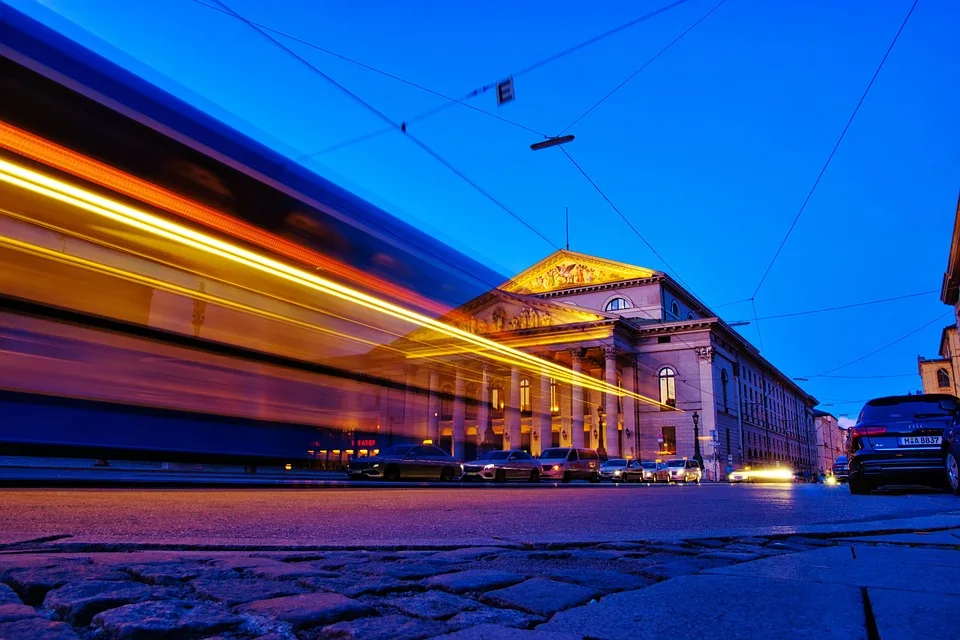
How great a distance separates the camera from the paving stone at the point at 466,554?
3523 mm

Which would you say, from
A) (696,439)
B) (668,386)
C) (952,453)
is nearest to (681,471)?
(696,439)

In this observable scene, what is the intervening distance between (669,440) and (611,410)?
6.25 m

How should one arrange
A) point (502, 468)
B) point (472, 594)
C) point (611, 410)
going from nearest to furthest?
point (472, 594) → point (502, 468) → point (611, 410)

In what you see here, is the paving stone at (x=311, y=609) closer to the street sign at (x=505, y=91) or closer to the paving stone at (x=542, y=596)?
the paving stone at (x=542, y=596)

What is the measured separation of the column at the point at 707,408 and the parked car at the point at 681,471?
11580 millimetres

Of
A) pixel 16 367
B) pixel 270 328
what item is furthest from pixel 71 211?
pixel 270 328

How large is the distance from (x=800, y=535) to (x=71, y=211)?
25.4 ft

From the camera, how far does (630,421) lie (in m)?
52.0

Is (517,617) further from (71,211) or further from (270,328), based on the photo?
(270,328)

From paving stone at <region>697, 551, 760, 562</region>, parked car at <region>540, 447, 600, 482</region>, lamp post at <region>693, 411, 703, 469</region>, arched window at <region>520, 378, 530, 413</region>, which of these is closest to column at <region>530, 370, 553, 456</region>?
arched window at <region>520, 378, 530, 413</region>

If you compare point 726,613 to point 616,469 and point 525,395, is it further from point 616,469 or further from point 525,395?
point 525,395

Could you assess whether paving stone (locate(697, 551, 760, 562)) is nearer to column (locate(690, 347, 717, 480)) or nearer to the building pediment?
column (locate(690, 347, 717, 480))

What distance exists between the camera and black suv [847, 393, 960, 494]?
1052 cm

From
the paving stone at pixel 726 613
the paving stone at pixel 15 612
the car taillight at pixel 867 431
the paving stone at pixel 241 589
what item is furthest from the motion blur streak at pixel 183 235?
the car taillight at pixel 867 431
